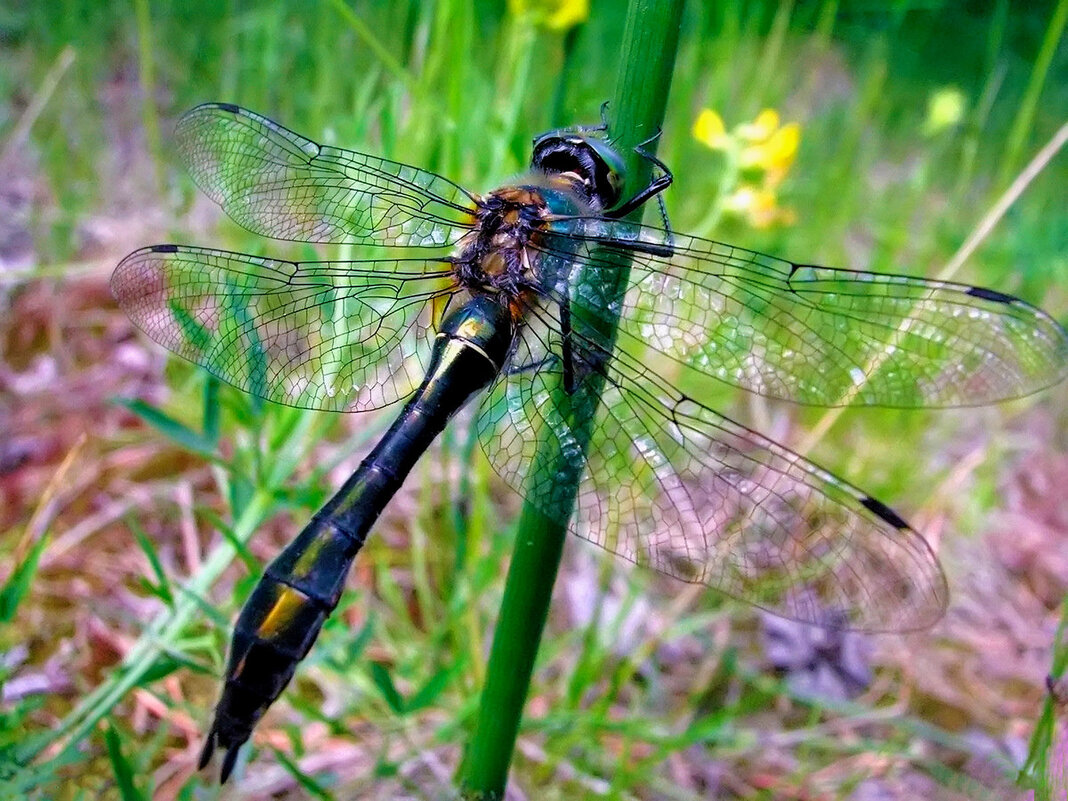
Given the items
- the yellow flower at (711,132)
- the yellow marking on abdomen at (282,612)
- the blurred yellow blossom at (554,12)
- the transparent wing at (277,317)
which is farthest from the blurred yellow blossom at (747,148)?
the yellow marking on abdomen at (282,612)

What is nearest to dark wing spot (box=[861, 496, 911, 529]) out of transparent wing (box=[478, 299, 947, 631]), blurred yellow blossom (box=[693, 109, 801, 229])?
transparent wing (box=[478, 299, 947, 631])

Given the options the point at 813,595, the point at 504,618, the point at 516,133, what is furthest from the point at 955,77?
the point at 504,618

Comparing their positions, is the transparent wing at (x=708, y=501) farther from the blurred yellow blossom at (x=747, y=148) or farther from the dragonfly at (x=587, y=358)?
the blurred yellow blossom at (x=747, y=148)

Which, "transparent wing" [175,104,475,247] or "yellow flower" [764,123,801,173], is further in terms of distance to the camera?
"yellow flower" [764,123,801,173]

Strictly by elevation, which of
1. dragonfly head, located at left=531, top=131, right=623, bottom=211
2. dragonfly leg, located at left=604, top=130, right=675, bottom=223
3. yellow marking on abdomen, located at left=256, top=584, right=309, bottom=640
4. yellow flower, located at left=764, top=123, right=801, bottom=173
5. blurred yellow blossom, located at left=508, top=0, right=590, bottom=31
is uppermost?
yellow flower, located at left=764, top=123, right=801, bottom=173

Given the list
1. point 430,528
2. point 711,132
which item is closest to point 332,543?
point 430,528

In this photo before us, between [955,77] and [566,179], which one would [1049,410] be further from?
[955,77]

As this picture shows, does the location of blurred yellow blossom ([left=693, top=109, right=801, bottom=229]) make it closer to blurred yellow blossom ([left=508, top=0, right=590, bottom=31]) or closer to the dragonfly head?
blurred yellow blossom ([left=508, top=0, right=590, bottom=31])
